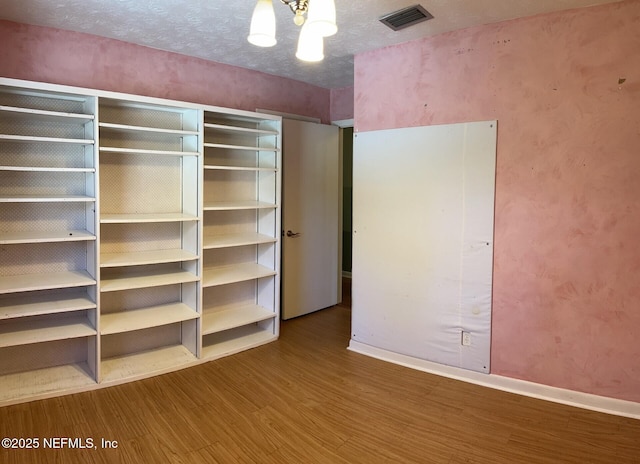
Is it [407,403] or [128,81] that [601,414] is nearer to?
[407,403]

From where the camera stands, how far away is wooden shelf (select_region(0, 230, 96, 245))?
2.67 m

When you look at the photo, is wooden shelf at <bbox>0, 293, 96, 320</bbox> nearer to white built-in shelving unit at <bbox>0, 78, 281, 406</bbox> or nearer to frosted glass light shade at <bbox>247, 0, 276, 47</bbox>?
white built-in shelving unit at <bbox>0, 78, 281, 406</bbox>

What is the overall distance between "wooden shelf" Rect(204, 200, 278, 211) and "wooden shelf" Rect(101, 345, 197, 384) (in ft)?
4.11

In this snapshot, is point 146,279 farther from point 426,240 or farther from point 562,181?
point 562,181

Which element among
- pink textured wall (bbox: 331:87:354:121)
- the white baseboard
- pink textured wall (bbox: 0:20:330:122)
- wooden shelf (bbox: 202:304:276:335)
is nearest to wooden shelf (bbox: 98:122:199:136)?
pink textured wall (bbox: 0:20:330:122)

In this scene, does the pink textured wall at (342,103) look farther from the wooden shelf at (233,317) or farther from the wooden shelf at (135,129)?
the wooden shelf at (233,317)

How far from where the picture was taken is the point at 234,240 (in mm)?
3721

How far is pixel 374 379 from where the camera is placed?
10.5ft

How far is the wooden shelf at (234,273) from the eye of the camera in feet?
11.8

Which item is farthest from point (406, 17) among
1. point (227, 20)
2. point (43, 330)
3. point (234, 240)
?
point (43, 330)

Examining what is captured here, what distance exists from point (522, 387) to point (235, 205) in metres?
2.65

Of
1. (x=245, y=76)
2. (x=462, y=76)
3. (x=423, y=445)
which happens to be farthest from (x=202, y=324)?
(x=462, y=76)

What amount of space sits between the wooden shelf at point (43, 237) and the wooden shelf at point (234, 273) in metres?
0.99

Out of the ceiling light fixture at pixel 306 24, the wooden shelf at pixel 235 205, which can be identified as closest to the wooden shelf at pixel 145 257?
the wooden shelf at pixel 235 205
